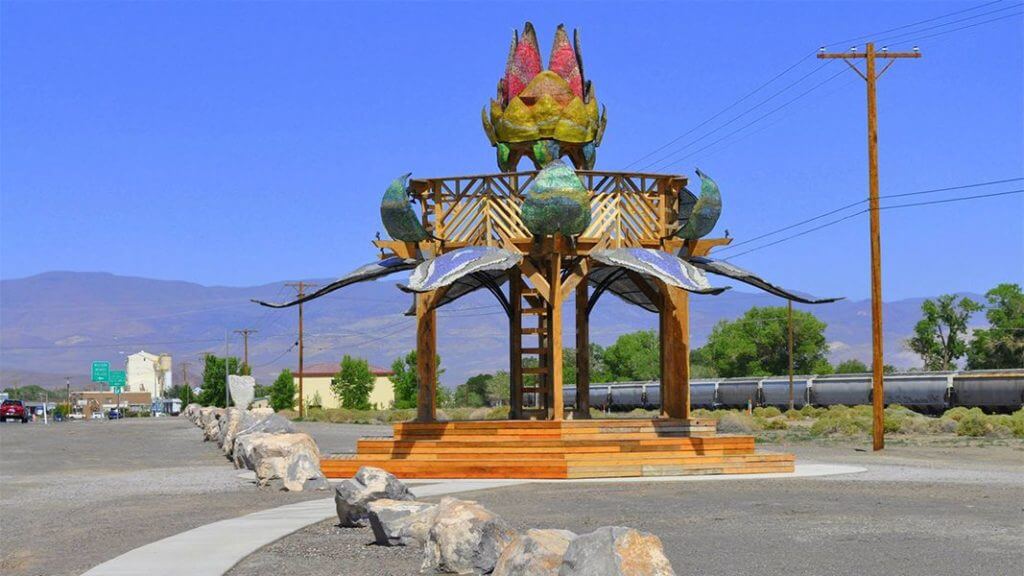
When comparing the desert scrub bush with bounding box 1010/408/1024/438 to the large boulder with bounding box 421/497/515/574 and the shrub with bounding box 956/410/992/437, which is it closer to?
the shrub with bounding box 956/410/992/437

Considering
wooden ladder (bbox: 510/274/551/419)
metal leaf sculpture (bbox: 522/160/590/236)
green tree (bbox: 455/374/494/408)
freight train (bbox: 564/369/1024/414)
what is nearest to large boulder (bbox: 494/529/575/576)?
metal leaf sculpture (bbox: 522/160/590/236)

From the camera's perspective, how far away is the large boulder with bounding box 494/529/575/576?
10.6 meters

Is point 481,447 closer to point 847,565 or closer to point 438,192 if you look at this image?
point 438,192

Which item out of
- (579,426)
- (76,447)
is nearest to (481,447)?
(579,426)

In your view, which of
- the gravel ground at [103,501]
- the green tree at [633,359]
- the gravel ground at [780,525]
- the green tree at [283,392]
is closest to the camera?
the gravel ground at [780,525]

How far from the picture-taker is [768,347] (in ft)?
534

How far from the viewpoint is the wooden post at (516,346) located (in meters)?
28.9

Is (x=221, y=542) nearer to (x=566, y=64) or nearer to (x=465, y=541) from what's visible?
(x=465, y=541)

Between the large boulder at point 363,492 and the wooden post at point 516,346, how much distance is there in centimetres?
1227

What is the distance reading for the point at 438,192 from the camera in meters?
26.5

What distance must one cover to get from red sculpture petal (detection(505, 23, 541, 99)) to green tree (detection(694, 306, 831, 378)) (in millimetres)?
133344

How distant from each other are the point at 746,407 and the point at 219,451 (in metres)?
49.6

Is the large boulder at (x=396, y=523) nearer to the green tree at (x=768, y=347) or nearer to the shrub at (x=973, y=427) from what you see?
the shrub at (x=973, y=427)

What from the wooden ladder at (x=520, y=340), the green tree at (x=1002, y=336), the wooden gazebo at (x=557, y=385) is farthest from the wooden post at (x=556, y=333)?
the green tree at (x=1002, y=336)
